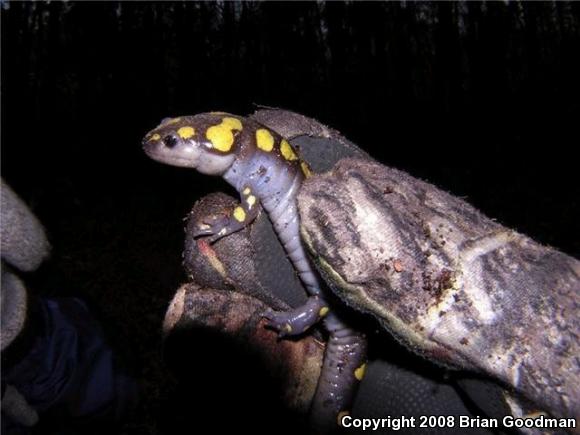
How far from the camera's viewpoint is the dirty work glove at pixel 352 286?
1064 mm

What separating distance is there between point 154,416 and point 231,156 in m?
2.75

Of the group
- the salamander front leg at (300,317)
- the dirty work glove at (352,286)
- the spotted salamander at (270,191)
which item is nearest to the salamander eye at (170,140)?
the spotted salamander at (270,191)

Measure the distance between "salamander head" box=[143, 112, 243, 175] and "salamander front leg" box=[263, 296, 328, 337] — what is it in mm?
571

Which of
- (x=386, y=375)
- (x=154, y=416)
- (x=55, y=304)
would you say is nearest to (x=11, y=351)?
(x=55, y=304)

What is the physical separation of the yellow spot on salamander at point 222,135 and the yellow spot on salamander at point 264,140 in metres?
0.08

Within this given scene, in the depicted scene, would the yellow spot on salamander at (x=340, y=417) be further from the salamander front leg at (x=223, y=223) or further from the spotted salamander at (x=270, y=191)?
the salamander front leg at (x=223, y=223)

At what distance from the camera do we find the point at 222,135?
1692mm

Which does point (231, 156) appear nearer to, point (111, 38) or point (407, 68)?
point (111, 38)

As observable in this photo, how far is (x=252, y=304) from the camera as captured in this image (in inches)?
68.6

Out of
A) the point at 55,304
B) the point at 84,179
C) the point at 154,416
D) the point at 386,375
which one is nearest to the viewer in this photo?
the point at 386,375

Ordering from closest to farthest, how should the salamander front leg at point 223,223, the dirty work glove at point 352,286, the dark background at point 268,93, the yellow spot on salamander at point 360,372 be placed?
the dirty work glove at point 352,286, the salamander front leg at point 223,223, the yellow spot on salamander at point 360,372, the dark background at point 268,93

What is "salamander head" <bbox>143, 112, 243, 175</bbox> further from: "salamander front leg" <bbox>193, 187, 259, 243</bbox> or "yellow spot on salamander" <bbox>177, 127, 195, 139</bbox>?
"salamander front leg" <bbox>193, 187, 259, 243</bbox>

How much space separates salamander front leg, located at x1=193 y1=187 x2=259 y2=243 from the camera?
5.35 ft

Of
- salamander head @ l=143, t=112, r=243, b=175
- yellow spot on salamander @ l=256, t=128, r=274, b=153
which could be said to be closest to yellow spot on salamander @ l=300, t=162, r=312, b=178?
yellow spot on salamander @ l=256, t=128, r=274, b=153
